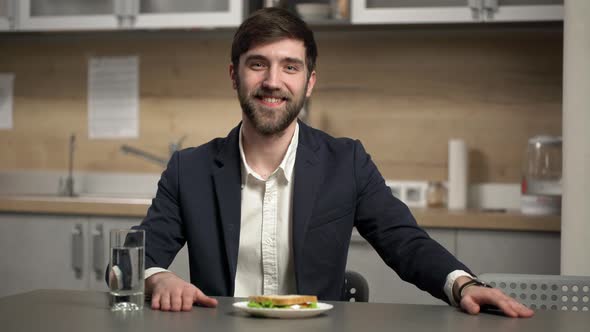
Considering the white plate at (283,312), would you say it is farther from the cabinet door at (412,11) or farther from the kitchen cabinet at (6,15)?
the kitchen cabinet at (6,15)

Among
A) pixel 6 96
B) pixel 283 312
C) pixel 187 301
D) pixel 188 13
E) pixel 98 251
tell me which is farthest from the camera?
pixel 6 96

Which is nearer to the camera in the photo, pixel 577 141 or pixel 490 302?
pixel 490 302

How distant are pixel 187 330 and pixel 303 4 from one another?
93.9 inches

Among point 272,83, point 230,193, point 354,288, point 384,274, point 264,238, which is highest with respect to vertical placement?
point 272,83

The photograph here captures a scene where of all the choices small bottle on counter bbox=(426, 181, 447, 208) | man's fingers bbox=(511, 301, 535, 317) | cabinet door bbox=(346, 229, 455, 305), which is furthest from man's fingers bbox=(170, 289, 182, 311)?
small bottle on counter bbox=(426, 181, 447, 208)

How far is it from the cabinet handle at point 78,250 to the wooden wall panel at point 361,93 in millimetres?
575

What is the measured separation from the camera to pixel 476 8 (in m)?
3.37

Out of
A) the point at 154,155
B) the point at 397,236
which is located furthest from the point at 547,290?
the point at 154,155

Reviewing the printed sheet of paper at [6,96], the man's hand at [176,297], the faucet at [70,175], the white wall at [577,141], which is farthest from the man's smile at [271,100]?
the printed sheet of paper at [6,96]

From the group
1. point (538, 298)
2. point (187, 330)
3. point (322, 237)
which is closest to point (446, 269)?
point (538, 298)

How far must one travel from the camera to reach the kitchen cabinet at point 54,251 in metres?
3.53

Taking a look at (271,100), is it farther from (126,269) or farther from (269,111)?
(126,269)

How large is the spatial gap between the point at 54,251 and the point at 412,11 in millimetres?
1681

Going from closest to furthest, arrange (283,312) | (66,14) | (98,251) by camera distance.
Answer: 1. (283,312)
2. (98,251)
3. (66,14)
